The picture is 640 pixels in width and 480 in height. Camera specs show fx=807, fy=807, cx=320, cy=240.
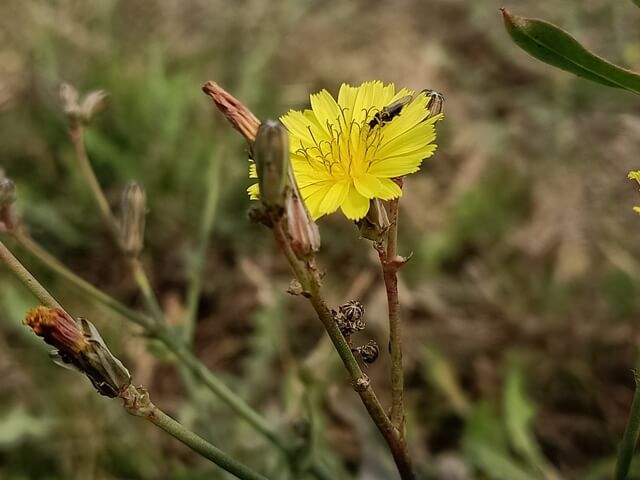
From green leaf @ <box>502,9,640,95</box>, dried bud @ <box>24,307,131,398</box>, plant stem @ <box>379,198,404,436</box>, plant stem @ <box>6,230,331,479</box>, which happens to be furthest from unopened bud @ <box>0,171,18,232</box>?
green leaf @ <box>502,9,640,95</box>

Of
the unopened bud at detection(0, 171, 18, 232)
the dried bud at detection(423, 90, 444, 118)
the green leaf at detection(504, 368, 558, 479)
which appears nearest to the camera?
the dried bud at detection(423, 90, 444, 118)

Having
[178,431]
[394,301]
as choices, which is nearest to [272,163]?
[394,301]

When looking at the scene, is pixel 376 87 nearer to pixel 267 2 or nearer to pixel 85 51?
pixel 85 51

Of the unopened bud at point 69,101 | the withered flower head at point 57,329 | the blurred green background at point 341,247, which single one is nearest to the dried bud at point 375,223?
the withered flower head at point 57,329

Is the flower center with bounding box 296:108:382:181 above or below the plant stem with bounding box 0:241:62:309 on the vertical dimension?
above

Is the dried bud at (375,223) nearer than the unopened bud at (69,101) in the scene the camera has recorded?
Yes

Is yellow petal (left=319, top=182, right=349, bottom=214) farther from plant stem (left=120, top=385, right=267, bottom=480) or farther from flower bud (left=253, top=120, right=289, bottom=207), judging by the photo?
plant stem (left=120, top=385, right=267, bottom=480)

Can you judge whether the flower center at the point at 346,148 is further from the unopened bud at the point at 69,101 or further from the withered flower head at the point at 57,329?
the unopened bud at the point at 69,101
